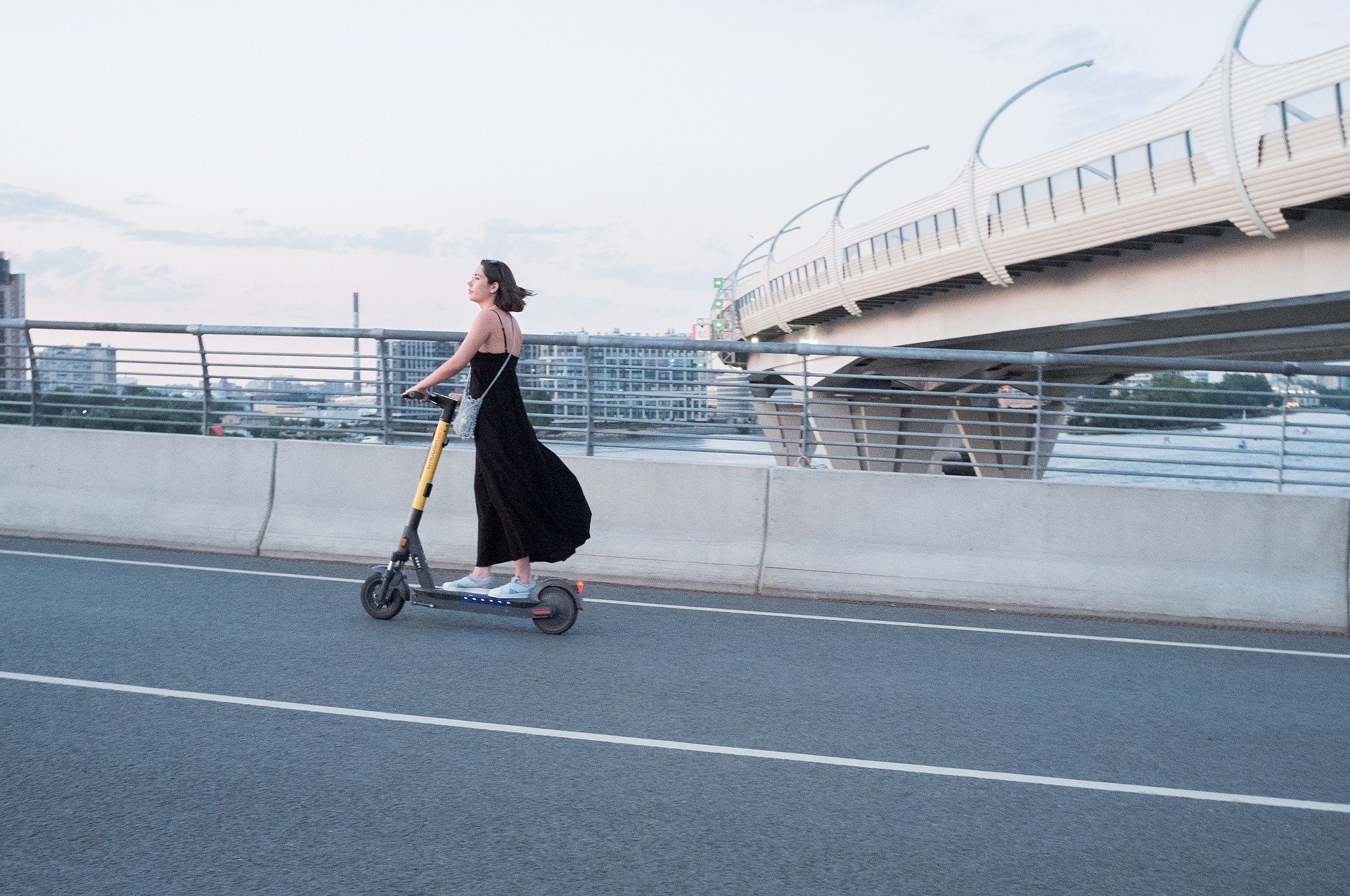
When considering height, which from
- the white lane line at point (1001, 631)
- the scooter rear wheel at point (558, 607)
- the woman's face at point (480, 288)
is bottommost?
the white lane line at point (1001, 631)

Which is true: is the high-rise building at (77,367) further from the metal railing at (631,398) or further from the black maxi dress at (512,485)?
the black maxi dress at (512,485)

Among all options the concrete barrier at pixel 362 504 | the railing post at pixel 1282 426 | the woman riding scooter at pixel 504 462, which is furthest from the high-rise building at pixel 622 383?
the railing post at pixel 1282 426

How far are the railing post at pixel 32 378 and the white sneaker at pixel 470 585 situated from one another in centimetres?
699

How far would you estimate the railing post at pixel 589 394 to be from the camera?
10812 mm

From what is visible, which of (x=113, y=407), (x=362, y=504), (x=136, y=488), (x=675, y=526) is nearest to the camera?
(x=675, y=526)

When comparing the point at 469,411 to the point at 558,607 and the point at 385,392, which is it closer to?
the point at 558,607

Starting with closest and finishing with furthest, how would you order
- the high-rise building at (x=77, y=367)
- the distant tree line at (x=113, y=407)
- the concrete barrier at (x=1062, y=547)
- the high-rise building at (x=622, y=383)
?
the concrete barrier at (x=1062, y=547)
the high-rise building at (x=622, y=383)
the distant tree line at (x=113, y=407)
the high-rise building at (x=77, y=367)

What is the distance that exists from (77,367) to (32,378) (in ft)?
1.38

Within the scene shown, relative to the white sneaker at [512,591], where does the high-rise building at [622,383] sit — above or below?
above

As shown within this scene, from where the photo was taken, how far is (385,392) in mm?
11586

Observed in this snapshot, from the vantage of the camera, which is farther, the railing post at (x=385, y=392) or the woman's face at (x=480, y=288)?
the railing post at (x=385, y=392)

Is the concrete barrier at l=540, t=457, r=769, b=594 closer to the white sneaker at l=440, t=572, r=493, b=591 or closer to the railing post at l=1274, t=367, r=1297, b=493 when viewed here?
the white sneaker at l=440, t=572, r=493, b=591

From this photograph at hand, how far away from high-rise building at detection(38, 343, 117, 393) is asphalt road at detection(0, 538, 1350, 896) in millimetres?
4460

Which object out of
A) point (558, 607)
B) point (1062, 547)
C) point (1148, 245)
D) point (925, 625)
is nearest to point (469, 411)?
point (558, 607)
